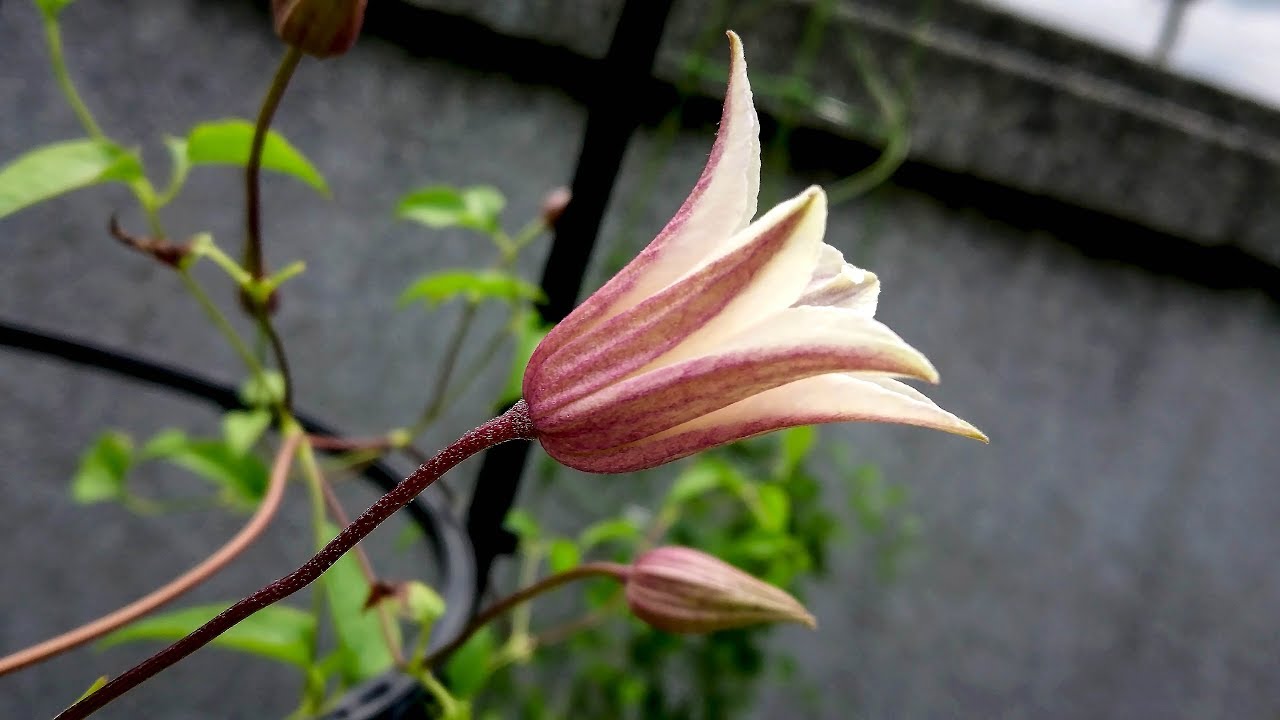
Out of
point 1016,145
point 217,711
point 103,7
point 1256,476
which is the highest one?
point 1016,145

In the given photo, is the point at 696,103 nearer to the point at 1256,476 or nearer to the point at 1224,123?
the point at 1224,123

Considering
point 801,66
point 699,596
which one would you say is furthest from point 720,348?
point 801,66

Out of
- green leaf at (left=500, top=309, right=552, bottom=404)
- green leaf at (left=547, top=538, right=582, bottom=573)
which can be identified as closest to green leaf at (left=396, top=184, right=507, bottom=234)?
green leaf at (left=500, top=309, right=552, bottom=404)

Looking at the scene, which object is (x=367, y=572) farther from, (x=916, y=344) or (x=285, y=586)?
(x=916, y=344)

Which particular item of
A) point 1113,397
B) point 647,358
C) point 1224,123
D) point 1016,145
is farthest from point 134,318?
point 1224,123

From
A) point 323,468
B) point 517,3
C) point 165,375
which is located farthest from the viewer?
point 517,3

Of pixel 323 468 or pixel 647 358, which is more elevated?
pixel 647 358

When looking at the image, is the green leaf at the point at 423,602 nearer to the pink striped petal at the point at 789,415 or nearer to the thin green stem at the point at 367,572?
the thin green stem at the point at 367,572

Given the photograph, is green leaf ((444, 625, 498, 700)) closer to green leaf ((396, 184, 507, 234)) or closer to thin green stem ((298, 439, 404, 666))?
thin green stem ((298, 439, 404, 666))
